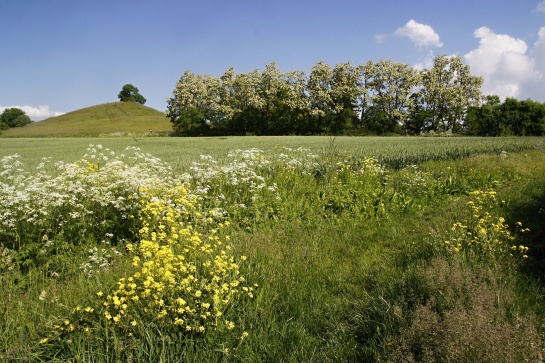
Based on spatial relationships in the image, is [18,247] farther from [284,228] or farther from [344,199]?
[344,199]

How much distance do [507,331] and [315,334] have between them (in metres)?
1.67

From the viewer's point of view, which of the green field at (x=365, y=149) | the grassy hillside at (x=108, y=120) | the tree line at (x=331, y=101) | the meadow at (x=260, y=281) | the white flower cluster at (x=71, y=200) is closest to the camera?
the meadow at (x=260, y=281)

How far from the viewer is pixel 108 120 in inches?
3772

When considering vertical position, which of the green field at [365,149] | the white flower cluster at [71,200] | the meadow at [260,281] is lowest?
the meadow at [260,281]

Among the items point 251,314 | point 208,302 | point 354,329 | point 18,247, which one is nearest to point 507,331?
point 354,329

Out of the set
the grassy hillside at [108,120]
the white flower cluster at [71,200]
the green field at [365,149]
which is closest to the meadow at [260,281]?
the white flower cluster at [71,200]

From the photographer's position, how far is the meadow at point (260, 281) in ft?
Answer: 10.0

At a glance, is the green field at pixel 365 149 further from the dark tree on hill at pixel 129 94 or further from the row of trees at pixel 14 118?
the dark tree on hill at pixel 129 94

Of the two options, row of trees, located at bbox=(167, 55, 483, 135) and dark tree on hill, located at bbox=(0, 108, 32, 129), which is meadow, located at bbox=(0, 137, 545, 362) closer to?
row of trees, located at bbox=(167, 55, 483, 135)

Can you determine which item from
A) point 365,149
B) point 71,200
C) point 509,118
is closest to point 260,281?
point 71,200

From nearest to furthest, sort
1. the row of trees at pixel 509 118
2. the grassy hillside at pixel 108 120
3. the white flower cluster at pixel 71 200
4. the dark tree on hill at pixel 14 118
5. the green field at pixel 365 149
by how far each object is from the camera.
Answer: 1. the white flower cluster at pixel 71 200
2. the green field at pixel 365 149
3. the row of trees at pixel 509 118
4. the grassy hillside at pixel 108 120
5. the dark tree on hill at pixel 14 118

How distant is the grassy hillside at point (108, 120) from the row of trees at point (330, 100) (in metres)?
25.1

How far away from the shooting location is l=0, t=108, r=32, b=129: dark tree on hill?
97.6 meters

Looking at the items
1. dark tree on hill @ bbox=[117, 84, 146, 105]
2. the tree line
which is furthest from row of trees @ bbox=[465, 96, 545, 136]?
dark tree on hill @ bbox=[117, 84, 146, 105]
